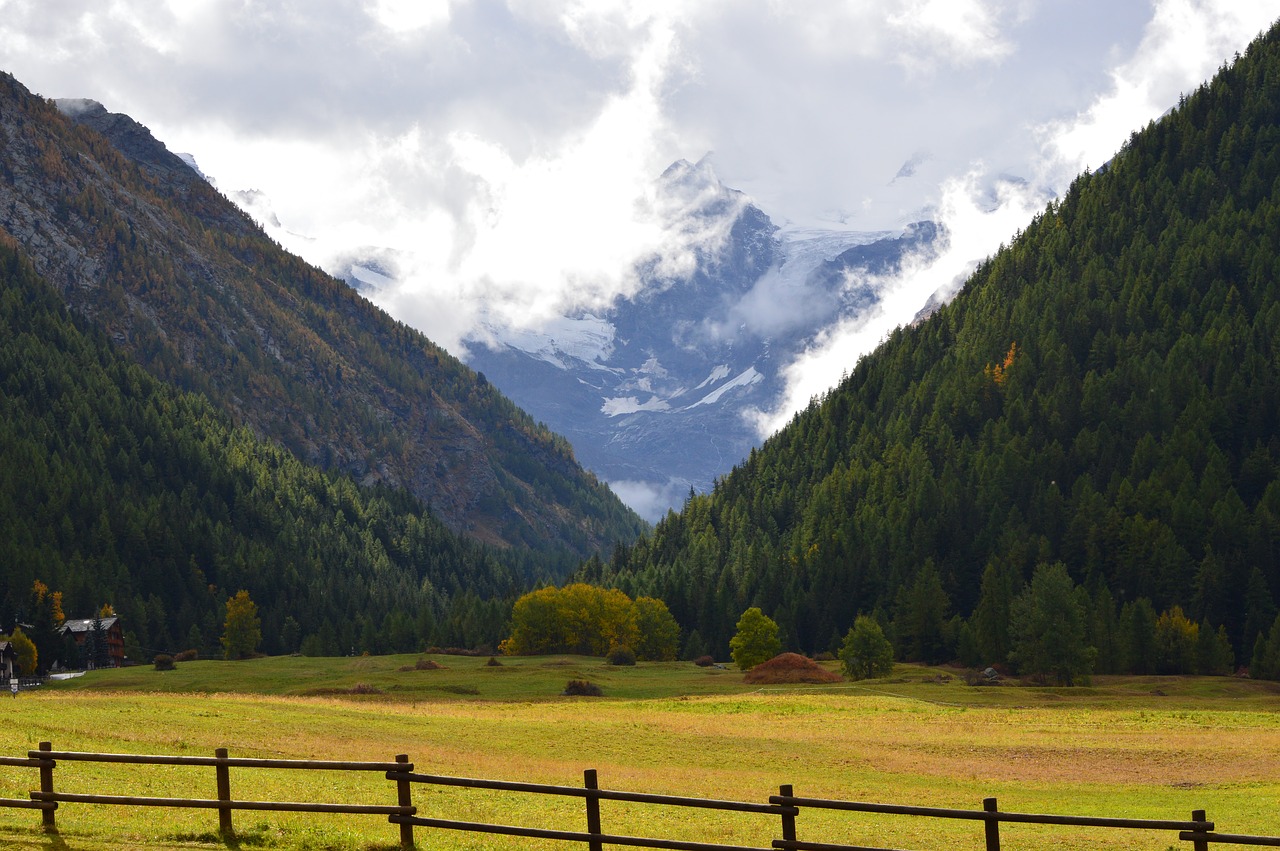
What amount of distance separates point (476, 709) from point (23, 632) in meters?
100

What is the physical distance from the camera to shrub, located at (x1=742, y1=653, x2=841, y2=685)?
138 m

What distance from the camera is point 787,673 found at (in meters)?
140

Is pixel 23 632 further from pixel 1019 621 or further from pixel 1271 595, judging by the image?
pixel 1271 595

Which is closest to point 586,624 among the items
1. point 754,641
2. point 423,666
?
point 754,641

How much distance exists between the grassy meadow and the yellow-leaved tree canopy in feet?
215

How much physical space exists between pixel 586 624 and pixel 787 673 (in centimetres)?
5423

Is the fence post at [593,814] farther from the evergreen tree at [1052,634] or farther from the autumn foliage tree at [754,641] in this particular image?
the autumn foliage tree at [754,641]

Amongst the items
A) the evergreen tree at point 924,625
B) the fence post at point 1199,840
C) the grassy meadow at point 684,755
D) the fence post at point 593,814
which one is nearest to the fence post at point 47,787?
the grassy meadow at point 684,755

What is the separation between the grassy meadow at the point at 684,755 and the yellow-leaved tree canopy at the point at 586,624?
65.6m

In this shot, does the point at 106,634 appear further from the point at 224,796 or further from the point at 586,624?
the point at 224,796

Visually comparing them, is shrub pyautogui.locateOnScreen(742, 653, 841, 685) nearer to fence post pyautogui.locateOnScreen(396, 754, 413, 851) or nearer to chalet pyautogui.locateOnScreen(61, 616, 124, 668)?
chalet pyautogui.locateOnScreen(61, 616, 124, 668)

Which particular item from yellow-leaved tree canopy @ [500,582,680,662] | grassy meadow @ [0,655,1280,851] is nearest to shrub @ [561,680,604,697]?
grassy meadow @ [0,655,1280,851]

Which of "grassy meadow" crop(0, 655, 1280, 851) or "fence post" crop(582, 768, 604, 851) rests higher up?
"fence post" crop(582, 768, 604, 851)

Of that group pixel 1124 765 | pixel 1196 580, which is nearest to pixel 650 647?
pixel 1196 580
